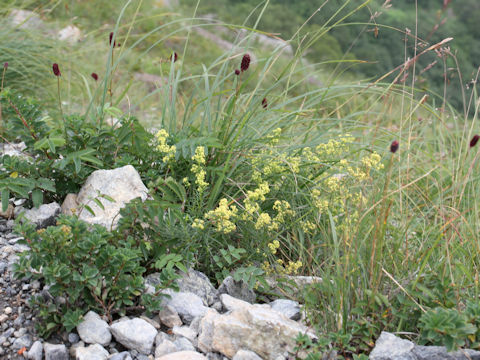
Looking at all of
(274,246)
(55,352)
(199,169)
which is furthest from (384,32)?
(55,352)

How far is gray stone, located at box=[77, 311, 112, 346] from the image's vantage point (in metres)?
1.63

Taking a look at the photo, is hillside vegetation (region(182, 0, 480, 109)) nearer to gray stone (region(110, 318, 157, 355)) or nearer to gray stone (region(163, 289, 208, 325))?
gray stone (region(163, 289, 208, 325))

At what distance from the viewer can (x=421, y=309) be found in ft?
5.48

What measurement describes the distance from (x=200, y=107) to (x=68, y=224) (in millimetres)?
1213

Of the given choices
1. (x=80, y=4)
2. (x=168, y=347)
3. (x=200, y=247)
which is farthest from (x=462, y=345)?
(x=80, y=4)

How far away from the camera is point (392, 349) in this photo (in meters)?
1.58

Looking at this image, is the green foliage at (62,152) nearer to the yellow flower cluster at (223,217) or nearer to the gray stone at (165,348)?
the yellow flower cluster at (223,217)

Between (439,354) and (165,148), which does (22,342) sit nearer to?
(165,148)

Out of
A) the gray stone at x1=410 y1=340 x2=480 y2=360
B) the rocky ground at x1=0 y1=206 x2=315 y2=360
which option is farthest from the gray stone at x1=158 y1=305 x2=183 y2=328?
the gray stone at x1=410 y1=340 x2=480 y2=360

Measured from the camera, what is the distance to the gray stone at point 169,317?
179 centimetres

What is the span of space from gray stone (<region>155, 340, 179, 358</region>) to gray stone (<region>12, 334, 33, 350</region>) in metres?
0.44

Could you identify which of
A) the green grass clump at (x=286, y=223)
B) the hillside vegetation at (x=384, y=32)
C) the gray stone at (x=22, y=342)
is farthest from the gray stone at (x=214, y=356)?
the hillside vegetation at (x=384, y=32)

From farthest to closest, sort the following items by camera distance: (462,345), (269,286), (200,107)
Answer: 1. (200,107)
2. (269,286)
3. (462,345)

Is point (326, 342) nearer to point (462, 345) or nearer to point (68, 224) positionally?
point (462, 345)
